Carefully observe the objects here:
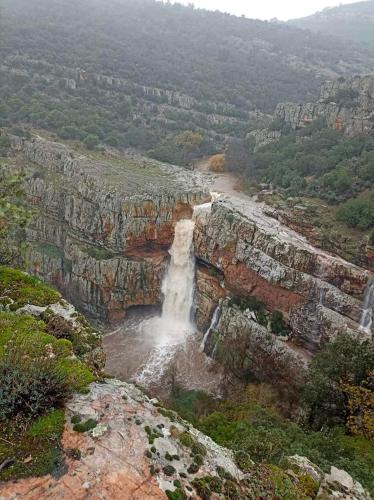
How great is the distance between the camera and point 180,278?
30672mm

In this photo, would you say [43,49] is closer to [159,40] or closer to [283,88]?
[159,40]

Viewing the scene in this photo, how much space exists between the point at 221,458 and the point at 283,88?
226 feet

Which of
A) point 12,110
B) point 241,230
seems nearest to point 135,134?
point 12,110

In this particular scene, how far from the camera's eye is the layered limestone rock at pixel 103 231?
102ft

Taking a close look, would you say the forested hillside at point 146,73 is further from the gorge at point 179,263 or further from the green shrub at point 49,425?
the green shrub at point 49,425

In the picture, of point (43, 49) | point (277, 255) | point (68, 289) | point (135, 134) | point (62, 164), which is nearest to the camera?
point (277, 255)

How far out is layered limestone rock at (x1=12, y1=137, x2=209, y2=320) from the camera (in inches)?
1220

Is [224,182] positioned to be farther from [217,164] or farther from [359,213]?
[359,213]

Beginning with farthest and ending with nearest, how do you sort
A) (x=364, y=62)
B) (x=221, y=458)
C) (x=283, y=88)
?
(x=364, y=62) → (x=283, y=88) → (x=221, y=458)

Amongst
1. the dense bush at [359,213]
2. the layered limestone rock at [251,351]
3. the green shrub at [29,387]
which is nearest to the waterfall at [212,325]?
the layered limestone rock at [251,351]

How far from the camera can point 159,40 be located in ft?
266

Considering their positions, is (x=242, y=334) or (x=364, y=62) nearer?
(x=242, y=334)

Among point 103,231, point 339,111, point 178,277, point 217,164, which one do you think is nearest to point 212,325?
point 178,277

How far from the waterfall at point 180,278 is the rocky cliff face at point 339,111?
18669 millimetres
